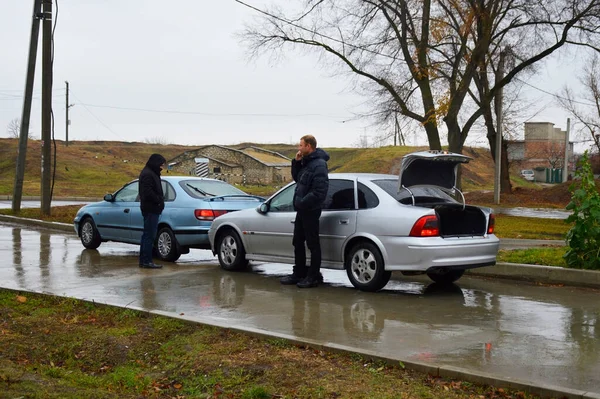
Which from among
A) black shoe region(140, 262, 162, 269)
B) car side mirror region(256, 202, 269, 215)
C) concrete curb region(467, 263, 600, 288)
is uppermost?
car side mirror region(256, 202, 269, 215)

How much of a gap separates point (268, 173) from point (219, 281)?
67648 mm

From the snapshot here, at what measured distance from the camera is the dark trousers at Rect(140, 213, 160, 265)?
1212 centimetres

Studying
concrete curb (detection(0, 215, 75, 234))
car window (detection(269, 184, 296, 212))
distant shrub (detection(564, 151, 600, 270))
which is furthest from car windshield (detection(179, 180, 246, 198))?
concrete curb (detection(0, 215, 75, 234))

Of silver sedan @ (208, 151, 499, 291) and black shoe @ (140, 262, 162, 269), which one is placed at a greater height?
silver sedan @ (208, 151, 499, 291)

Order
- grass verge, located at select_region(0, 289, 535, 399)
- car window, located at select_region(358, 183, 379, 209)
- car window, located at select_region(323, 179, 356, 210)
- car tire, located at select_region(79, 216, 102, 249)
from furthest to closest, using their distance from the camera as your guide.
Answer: car tire, located at select_region(79, 216, 102, 249), car window, located at select_region(323, 179, 356, 210), car window, located at select_region(358, 183, 379, 209), grass verge, located at select_region(0, 289, 535, 399)

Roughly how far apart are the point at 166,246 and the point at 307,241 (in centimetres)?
405

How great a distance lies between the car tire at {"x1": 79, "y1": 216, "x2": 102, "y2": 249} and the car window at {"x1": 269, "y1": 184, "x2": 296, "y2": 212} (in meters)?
5.00

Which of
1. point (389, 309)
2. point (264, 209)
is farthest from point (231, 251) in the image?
point (389, 309)

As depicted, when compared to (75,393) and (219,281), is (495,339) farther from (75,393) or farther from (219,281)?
(219,281)

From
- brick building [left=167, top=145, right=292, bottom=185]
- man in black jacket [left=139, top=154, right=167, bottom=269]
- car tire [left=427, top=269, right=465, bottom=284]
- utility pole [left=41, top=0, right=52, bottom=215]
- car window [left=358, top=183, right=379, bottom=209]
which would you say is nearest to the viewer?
car window [left=358, top=183, right=379, bottom=209]

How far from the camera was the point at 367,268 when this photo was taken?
9.75m

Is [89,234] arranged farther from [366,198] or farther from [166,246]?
[366,198]

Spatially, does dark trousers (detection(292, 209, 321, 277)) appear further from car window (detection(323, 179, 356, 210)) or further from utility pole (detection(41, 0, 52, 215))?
utility pole (detection(41, 0, 52, 215))

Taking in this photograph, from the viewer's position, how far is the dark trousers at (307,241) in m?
9.88
